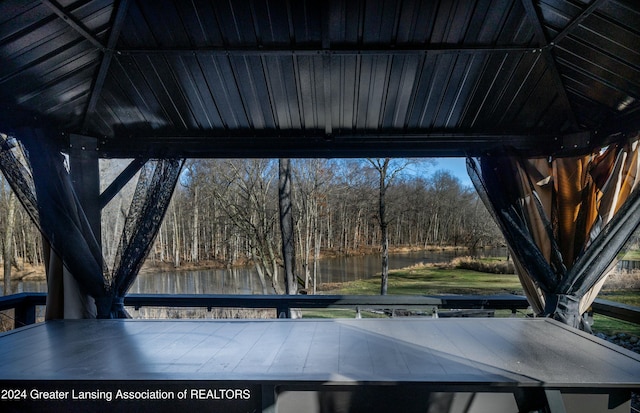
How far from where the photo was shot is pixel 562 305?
2449 millimetres

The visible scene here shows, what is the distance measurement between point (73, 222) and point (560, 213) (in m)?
3.47

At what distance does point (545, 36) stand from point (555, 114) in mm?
731

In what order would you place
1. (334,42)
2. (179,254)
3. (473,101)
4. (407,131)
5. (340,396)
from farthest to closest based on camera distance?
(179,254)
(407,131)
(473,101)
(334,42)
(340,396)

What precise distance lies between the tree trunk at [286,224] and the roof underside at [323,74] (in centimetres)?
270

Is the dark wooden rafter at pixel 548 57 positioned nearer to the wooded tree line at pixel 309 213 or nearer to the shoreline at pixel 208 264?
the wooded tree line at pixel 309 213

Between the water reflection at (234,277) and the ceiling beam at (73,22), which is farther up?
the ceiling beam at (73,22)

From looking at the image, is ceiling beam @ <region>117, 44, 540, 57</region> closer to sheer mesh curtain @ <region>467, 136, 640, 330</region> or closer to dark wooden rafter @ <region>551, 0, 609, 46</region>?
dark wooden rafter @ <region>551, 0, 609, 46</region>

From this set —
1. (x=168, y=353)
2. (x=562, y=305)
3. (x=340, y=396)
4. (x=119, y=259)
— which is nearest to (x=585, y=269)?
(x=562, y=305)

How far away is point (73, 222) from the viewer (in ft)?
8.06

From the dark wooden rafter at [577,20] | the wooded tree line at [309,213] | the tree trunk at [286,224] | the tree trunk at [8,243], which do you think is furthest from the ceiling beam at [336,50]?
the tree trunk at [8,243]

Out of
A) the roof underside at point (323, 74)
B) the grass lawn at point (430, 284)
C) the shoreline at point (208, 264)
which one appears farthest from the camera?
the shoreline at point (208, 264)

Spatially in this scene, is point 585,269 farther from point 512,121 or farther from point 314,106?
point 314,106

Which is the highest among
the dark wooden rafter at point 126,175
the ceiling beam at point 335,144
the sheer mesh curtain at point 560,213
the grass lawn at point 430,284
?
the ceiling beam at point 335,144

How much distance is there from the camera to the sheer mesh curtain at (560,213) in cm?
237
